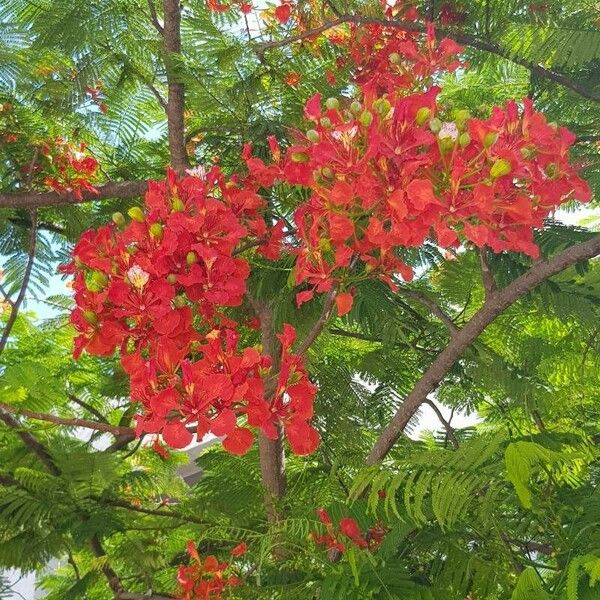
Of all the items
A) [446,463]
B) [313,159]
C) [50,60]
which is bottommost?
[446,463]

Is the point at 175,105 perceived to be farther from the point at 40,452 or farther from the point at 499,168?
the point at 499,168

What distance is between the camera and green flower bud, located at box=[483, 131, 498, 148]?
66 cm

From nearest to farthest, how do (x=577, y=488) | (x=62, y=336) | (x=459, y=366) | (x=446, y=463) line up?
(x=446, y=463) < (x=577, y=488) < (x=459, y=366) < (x=62, y=336)

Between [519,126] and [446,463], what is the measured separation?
351 mm

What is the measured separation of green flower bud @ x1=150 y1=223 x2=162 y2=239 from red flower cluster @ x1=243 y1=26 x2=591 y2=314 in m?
0.15

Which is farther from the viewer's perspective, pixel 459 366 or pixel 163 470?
pixel 163 470

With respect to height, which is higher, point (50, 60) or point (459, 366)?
point (50, 60)

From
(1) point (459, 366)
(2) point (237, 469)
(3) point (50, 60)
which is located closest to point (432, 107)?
(1) point (459, 366)

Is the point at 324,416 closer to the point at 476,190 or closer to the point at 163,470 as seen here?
the point at 163,470

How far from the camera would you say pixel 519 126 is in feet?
2.33

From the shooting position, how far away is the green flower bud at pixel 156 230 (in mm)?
772

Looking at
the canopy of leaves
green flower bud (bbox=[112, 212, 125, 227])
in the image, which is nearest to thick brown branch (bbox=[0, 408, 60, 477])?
the canopy of leaves

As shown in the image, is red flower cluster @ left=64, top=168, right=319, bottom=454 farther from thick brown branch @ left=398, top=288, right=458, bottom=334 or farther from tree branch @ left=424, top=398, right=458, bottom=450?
tree branch @ left=424, top=398, right=458, bottom=450

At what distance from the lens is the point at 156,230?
77 cm
